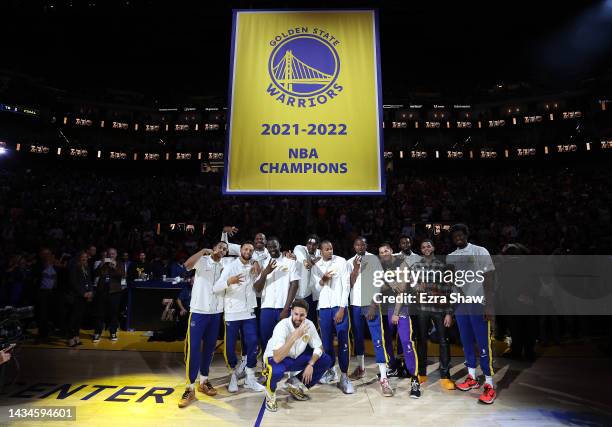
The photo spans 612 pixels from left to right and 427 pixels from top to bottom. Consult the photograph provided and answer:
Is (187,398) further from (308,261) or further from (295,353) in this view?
Answer: (308,261)

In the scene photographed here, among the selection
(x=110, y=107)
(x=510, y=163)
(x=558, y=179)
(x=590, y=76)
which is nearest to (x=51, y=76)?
(x=110, y=107)

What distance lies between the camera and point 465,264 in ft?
15.9

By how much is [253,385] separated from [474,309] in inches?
127

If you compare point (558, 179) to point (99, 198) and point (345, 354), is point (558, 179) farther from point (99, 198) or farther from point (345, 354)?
point (99, 198)

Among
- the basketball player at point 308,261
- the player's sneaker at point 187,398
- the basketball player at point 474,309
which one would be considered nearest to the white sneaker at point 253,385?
the player's sneaker at point 187,398

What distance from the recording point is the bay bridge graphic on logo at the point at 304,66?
16.6 ft

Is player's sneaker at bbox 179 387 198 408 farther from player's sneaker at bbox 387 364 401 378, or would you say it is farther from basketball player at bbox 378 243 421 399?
player's sneaker at bbox 387 364 401 378

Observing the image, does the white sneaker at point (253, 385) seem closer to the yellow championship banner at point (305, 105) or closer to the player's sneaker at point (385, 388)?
the player's sneaker at point (385, 388)

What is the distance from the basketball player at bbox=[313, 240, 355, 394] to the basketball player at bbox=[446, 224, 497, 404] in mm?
1564

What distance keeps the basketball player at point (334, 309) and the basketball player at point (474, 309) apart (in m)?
1.56

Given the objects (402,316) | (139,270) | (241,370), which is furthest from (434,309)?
(139,270)

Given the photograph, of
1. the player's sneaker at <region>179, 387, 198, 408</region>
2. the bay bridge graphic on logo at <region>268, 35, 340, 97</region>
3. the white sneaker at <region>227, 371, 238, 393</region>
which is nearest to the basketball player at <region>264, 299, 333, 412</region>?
the white sneaker at <region>227, 371, 238, 393</region>

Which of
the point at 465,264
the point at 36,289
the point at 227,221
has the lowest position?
the point at 36,289

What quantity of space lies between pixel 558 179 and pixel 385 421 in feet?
85.9
